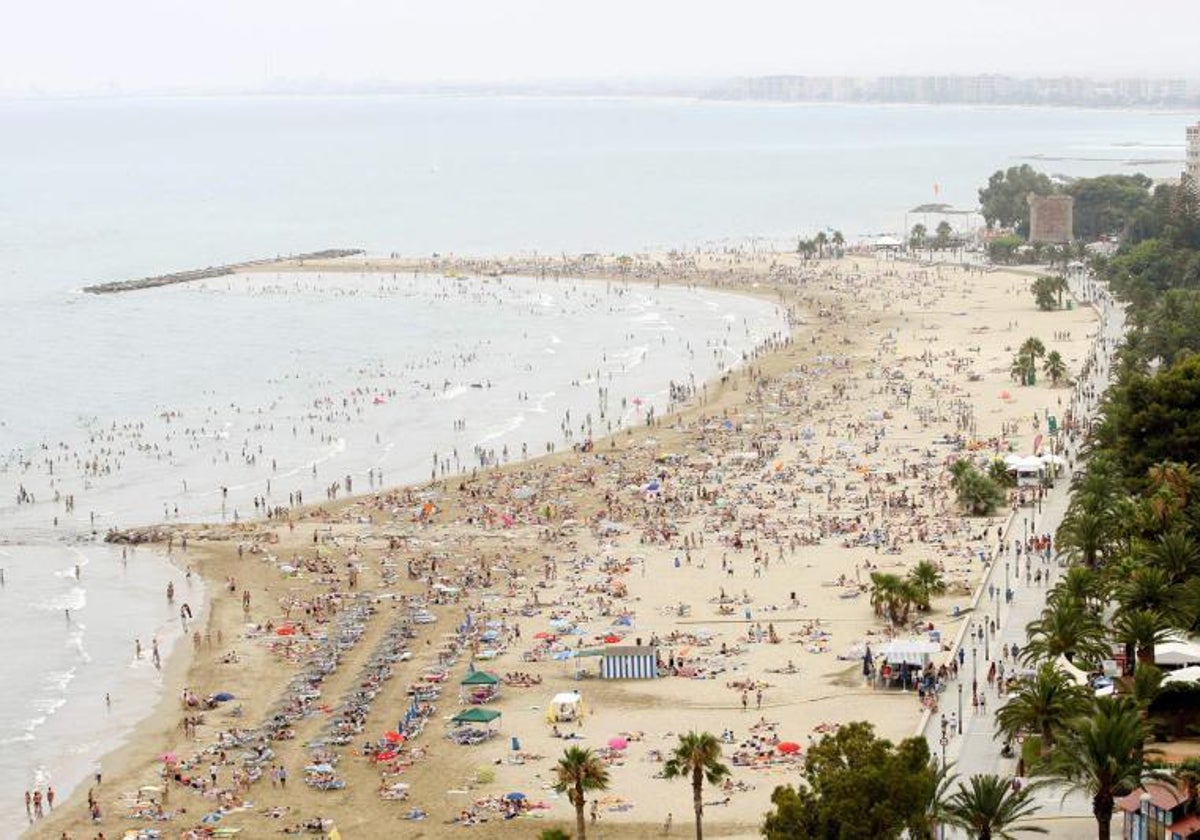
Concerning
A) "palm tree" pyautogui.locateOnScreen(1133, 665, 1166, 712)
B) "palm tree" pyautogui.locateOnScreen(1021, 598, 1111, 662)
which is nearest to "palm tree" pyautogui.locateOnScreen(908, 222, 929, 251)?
"palm tree" pyautogui.locateOnScreen(1021, 598, 1111, 662)

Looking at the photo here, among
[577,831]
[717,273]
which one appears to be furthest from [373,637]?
[717,273]

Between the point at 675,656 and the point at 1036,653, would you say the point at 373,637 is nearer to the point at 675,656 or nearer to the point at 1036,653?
the point at 675,656

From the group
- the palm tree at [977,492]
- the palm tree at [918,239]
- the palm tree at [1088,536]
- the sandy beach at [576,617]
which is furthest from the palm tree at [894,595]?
the palm tree at [918,239]

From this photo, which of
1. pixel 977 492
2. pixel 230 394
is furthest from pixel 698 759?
pixel 230 394

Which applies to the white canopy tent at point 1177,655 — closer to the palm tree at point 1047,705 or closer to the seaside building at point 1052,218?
the palm tree at point 1047,705

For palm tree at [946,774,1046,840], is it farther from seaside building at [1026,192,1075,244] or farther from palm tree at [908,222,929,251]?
palm tree at [908,222,929,251]

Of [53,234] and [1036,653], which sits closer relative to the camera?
[1036,653]
